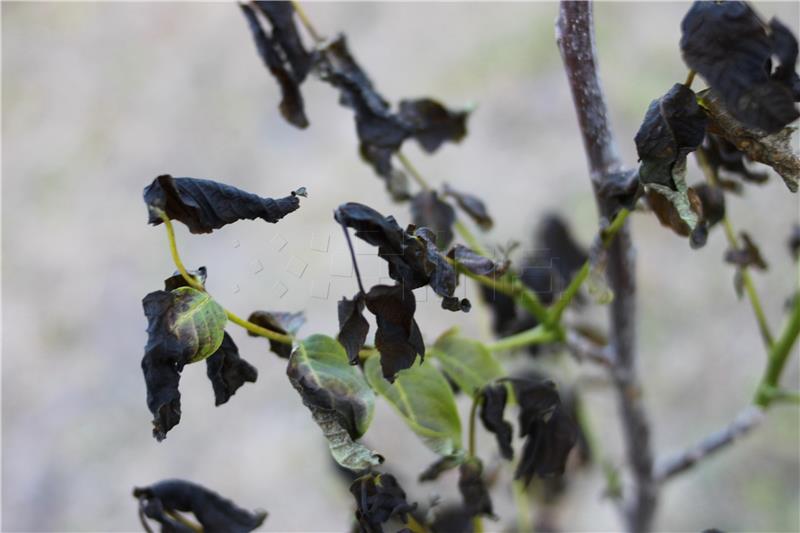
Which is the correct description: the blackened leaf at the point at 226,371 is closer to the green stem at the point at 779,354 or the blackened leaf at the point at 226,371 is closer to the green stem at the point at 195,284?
the green stem at the point at 195,284

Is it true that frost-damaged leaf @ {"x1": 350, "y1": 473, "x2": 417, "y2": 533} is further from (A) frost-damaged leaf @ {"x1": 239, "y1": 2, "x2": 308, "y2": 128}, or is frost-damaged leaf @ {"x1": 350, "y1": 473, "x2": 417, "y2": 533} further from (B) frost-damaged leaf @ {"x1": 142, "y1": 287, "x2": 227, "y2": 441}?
(A) frost-damaged leaf @ {"x1": 239, "y1": 2, "x2": 308, "y2": 128}

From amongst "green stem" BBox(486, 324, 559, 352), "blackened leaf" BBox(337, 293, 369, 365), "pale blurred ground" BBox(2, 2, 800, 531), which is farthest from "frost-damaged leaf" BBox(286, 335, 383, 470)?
"pale blurred ground" BBox(2, 2, 800, 531)

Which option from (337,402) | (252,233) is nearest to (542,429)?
(337,402)

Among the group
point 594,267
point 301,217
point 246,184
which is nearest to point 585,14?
point 594,267

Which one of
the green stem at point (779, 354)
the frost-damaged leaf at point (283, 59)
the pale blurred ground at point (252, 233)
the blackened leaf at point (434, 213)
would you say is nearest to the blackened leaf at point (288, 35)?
the frost-damaged leaf at point (283, 59)

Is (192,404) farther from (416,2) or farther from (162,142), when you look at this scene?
(416,2)

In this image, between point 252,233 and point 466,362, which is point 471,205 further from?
point 252,233
